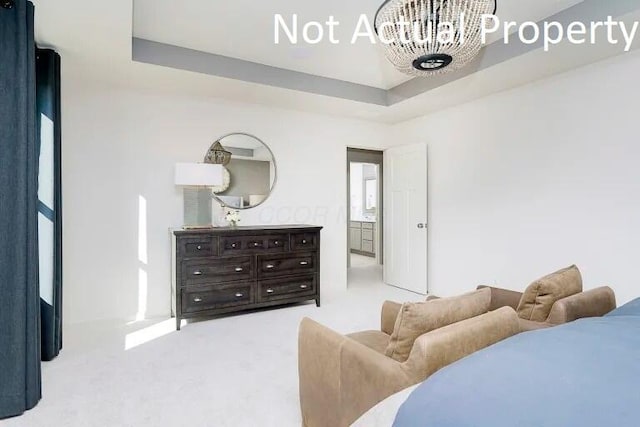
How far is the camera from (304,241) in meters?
4.29

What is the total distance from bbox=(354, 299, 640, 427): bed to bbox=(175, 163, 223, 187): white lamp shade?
A: 297cm

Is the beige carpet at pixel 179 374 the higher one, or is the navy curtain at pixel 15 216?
the navy curtain at pixel 15 216

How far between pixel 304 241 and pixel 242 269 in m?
0.78

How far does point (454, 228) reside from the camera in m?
4.66

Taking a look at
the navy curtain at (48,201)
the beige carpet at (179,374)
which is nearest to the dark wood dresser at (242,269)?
the beige carpet at (179,374)

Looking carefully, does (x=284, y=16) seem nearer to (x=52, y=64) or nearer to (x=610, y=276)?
(x=52, y=64)

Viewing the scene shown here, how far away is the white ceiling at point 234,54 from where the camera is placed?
2.66 metres

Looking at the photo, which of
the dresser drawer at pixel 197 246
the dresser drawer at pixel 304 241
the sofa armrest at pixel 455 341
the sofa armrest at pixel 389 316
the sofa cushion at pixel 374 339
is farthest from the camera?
the dresser drawer at pixel 304 241

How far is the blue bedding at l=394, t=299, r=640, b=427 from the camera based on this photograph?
2.95ft

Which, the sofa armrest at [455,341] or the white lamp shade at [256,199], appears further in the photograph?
the white lamp shade at [256,199]

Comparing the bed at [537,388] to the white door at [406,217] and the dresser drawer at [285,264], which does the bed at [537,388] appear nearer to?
the dresser drawer at [285,264]

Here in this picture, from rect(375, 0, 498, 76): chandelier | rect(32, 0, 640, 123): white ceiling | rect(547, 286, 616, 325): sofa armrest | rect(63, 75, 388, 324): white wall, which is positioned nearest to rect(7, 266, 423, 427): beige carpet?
rect(63, 75, 388, 324): white wall

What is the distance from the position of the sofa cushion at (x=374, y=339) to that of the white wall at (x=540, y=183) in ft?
7.83

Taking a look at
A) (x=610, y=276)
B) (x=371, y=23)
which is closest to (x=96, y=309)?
(x=371, y=23)
